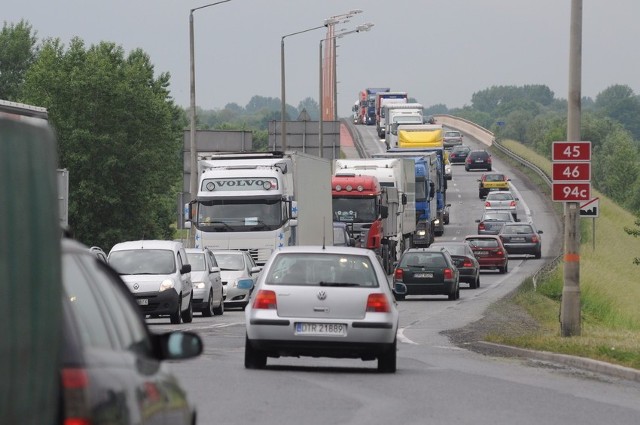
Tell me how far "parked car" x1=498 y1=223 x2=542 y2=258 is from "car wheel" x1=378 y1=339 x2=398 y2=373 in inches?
1860

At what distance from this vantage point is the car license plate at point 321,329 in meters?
17.4

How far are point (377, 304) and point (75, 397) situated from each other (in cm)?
1228

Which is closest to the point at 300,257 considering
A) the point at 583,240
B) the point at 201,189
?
the point at 201,189

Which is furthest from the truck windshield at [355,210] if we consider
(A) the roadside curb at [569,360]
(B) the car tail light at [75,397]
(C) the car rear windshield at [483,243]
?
(B) the car tail light at [75,397]

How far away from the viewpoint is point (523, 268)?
5953 cm

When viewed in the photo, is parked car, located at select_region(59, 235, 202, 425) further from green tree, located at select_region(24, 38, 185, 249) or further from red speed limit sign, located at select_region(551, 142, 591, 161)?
green tree, located at select_region(24, 38, 185, 249)

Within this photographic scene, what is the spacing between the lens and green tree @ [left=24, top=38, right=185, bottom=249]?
249 ft

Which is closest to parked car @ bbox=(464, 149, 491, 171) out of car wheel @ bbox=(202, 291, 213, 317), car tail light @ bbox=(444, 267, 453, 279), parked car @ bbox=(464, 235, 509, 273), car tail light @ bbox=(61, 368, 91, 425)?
parked car @ bbox=(464, 235, 509, 273)

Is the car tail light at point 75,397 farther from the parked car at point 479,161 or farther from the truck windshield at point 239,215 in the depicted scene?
the parked car at point 479,161

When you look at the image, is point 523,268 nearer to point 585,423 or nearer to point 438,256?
point 438,256

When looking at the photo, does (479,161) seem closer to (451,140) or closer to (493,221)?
(451,140)

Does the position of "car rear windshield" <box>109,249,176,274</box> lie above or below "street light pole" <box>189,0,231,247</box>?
below

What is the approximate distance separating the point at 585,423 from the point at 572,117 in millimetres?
11341

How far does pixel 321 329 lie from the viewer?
57.1ft
